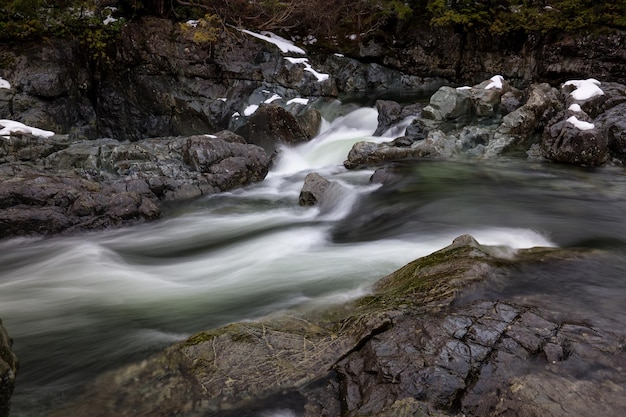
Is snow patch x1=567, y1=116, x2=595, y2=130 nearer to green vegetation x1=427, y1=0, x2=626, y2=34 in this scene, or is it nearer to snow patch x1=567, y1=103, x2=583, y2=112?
snow patch x1=567, y1=103, x2=583, y2=112

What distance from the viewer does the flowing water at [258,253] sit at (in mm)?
3709

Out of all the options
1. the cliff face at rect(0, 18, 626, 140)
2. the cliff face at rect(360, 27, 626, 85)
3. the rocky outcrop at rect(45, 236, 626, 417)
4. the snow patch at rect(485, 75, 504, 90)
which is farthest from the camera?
the cliff face at rect(360, 27, 626, 85)

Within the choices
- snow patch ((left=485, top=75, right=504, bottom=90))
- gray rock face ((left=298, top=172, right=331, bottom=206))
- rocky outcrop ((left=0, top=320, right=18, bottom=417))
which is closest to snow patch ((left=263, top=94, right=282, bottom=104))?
snow patch ((left=485, top=75, right=504, bottom=90))

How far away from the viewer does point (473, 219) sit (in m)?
6.63

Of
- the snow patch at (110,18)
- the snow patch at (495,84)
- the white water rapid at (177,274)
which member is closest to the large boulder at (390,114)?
the snow patch at (495,84)

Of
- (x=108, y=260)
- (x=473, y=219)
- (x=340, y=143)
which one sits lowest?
(x=108, y=260)

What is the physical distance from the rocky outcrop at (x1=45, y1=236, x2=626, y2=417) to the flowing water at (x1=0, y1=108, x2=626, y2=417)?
0.48m

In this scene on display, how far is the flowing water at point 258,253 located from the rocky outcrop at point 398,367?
482 mm

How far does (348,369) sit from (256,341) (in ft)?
2.32

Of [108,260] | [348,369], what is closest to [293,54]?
[108,260]

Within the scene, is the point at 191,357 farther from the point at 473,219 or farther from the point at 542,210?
the point at 542,210

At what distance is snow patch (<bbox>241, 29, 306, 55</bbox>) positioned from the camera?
17.6 metres

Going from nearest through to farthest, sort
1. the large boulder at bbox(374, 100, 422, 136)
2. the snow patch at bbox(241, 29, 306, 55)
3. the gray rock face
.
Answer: the gray rock face, the large boulder at bbox(374, 100, 422, 136), the snow patch at bbox(241, 29, 306, 55)

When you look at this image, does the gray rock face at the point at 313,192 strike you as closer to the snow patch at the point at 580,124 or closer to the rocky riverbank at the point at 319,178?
the rocky riverbank at the point at 319,178
